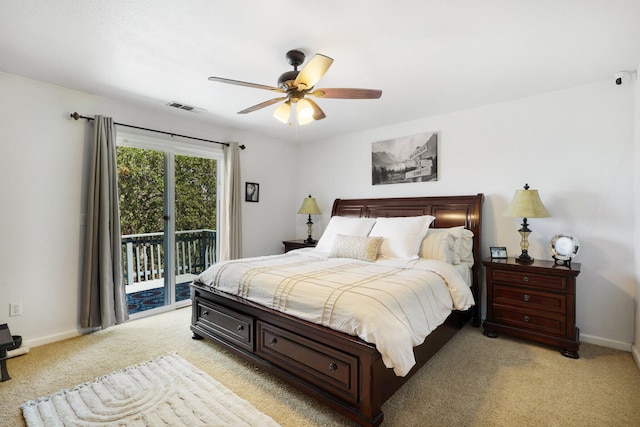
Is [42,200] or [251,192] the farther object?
[251,192]

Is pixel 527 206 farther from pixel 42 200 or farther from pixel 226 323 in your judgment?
pixel 42 200

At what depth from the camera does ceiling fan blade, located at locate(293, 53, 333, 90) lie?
1859 mm

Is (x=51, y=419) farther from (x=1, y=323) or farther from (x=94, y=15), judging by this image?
(x=94, y=15)

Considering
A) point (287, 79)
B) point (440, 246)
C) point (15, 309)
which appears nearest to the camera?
point (287, 79)

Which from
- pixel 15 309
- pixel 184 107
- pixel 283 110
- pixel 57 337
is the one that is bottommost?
pixel 57 337

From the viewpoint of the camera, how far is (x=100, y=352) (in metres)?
2.69

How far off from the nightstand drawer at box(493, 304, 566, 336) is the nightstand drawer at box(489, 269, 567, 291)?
0.26 metres

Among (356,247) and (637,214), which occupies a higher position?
(637,214)

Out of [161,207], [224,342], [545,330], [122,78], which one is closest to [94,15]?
[122,78]

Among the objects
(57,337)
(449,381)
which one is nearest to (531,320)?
(449,381)

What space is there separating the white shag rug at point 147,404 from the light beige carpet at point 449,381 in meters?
0.10

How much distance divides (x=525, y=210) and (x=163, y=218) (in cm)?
404

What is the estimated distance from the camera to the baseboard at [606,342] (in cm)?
271

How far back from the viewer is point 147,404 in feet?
6.38
